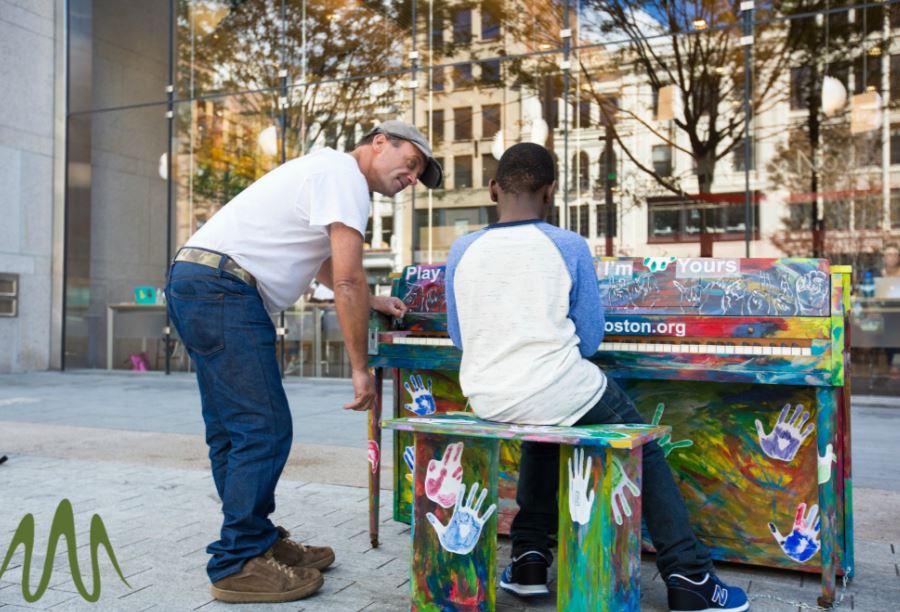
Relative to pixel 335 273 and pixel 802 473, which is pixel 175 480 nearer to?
pixel 335 273

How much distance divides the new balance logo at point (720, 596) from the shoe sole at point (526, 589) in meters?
0.58

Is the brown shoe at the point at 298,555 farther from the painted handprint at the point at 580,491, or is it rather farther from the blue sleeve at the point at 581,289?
the blue sleeve at the point at 581,289

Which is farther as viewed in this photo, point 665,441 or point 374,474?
point 374,474

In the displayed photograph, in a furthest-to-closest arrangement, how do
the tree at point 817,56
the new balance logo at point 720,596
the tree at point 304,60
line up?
1. the tree at point 304,60
2. the tree at point 817,56
3. the new balance logo at point 720,596

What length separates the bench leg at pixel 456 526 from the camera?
8.96 feet

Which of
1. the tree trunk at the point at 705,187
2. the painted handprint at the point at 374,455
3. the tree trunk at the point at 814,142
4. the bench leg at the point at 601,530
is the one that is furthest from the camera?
the tree trunk at the point at 705,187

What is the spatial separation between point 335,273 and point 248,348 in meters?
0.43

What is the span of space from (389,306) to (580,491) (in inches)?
52.2

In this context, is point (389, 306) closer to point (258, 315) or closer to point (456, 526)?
point (258, 315)

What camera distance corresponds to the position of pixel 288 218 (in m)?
3.02

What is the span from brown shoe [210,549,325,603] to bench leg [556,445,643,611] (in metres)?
0.97

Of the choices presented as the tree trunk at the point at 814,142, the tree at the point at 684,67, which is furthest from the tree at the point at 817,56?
the tree at the point at 684,67

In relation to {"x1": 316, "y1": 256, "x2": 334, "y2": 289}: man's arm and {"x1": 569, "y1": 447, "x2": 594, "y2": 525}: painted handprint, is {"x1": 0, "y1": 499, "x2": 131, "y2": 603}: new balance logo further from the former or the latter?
Answer: {"x1": 569, "y1": 447, "x2": 594, "y2": 525}: painted handprint

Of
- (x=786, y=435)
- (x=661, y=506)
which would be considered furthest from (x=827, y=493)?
(x=661, y=506)
